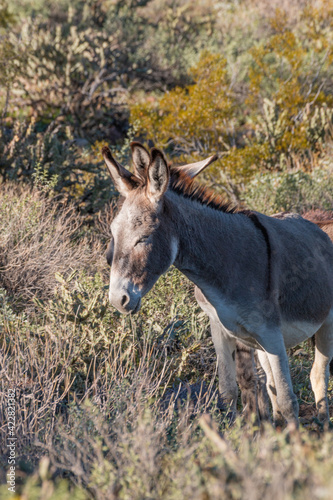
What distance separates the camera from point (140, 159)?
2943mm

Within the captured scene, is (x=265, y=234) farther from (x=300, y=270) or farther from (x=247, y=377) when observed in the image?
(x=247, y=377)

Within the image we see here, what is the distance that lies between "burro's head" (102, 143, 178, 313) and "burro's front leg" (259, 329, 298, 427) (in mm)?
943

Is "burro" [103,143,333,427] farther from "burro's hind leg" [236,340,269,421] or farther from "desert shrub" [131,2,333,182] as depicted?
"desert shrub" [131,2,333,182]

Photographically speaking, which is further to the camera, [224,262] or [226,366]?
[226,366]

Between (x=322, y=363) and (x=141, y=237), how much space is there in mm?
2306

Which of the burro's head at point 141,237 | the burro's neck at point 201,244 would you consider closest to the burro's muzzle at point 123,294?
the burro's head at point 141,237

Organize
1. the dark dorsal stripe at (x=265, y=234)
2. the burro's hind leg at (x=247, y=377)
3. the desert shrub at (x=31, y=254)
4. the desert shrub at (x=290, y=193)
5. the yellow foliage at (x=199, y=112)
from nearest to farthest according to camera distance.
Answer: the dark dorsal stripe at (x=265, y=234) < the burro's hind leg at (x=247, y=377) < the desert shrub at (x=31, y=254) < the desert shrub at (x=290, y=193) < the yellow foliage at (x=199, y=112)

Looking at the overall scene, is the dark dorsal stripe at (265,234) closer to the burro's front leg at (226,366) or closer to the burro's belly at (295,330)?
the burro's belly at (295,330)

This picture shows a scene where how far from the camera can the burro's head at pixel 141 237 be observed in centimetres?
279

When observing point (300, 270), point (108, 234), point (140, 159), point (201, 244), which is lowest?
point (108, 234)

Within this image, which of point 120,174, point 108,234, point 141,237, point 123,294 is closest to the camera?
point 123,294

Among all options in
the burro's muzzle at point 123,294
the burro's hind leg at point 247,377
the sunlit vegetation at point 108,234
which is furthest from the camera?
the burro's hind leg at point 247,377

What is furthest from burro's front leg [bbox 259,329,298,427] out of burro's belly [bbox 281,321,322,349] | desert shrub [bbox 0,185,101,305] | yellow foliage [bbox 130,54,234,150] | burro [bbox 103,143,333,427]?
yellow foliage [bbox 130,54,234,150]

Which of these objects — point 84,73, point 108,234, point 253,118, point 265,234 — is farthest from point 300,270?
point 84,73
